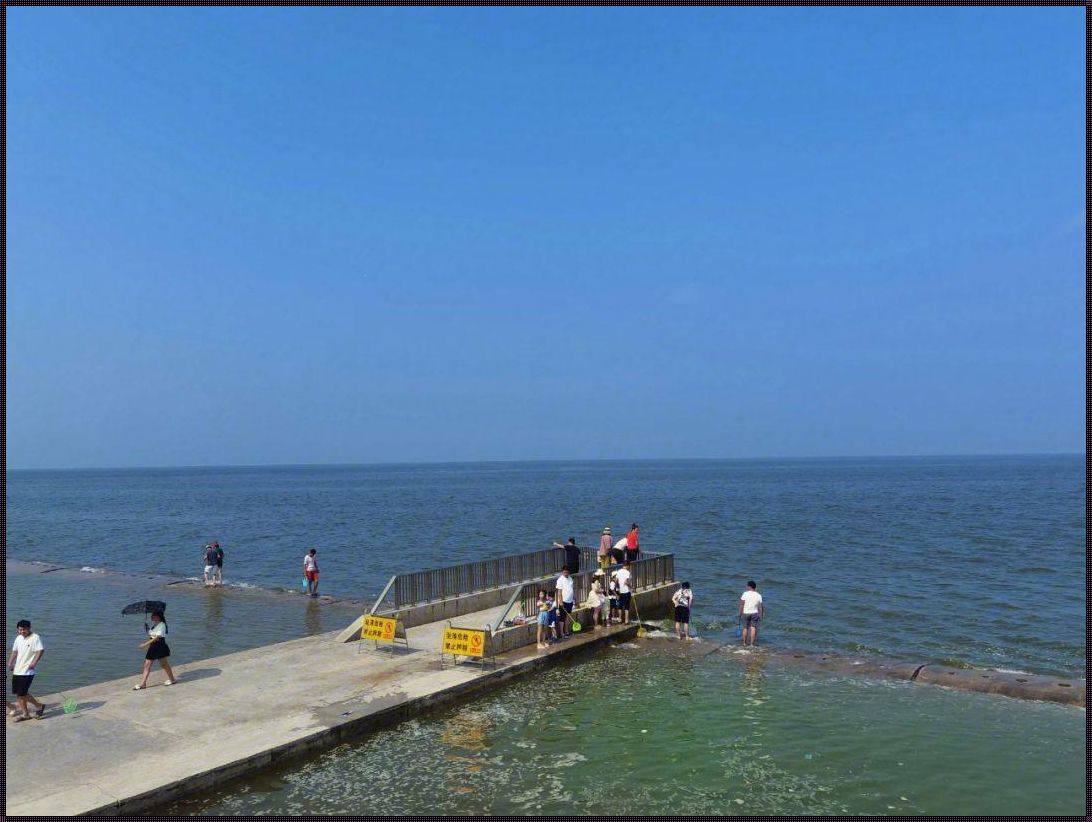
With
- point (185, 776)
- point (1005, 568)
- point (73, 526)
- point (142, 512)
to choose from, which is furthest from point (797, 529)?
point (142, 512)

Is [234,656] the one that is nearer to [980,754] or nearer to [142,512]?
[980,754]

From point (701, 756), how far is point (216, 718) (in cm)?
756

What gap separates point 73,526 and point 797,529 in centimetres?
5856

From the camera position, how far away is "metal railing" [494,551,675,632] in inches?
705

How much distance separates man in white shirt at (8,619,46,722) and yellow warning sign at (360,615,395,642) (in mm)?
6066

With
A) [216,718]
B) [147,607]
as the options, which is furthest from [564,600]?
[147,607]

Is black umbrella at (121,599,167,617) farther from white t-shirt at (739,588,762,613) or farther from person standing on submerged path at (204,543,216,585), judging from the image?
person standing on submerged path at (204,543,216,585)

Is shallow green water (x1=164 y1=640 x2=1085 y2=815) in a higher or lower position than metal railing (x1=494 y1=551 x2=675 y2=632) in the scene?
lower

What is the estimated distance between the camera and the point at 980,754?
1182 cm

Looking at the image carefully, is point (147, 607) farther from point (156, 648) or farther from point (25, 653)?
point (25, 653)

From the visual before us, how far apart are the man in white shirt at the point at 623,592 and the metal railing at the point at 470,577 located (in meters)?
3.61

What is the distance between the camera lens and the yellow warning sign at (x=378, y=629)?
16.4m

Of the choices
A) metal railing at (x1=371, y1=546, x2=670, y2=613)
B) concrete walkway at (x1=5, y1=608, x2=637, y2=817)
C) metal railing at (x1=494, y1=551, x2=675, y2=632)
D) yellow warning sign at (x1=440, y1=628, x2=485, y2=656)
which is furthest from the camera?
metal railing at (x1=371, y1=546, x2=670, y2=613)

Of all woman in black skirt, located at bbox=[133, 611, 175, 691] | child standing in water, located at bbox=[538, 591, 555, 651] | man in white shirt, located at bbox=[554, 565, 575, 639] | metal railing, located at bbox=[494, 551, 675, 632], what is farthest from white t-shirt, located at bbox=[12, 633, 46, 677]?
man in white shirt, located at bbox=[554, 565, 575, 639]
